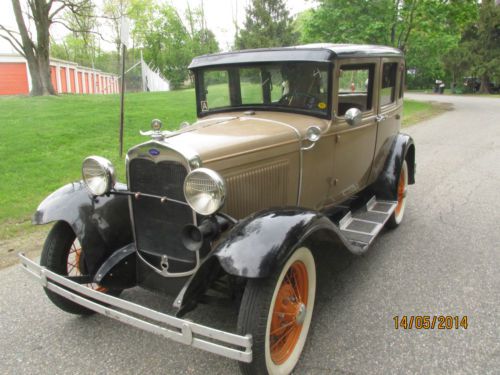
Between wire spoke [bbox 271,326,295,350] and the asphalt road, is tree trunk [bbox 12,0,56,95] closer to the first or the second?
the asphalt road

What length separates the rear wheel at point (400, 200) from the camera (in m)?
4.50

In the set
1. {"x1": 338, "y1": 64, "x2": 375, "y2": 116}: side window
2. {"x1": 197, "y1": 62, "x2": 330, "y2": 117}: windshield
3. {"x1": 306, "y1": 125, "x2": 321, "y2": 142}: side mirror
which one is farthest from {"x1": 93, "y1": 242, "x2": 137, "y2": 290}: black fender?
{"x1": 338, "y1": 64, "x2": 375, "y2": 116}: side window

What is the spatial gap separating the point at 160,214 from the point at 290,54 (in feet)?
5.48

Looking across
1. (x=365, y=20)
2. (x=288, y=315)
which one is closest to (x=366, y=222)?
(x=288, y=315)

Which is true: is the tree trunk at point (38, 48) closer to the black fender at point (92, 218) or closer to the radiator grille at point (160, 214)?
the black fender at point (92, 218)

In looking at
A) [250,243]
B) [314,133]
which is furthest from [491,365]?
[314,133]

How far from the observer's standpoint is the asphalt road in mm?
2494

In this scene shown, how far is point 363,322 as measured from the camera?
9.50 feet

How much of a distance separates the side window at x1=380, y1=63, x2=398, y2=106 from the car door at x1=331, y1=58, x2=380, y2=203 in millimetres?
243

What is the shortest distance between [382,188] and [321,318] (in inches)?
77.5

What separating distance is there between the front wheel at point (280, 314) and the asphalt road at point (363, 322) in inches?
6.3

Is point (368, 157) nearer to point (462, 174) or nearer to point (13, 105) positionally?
point (462, 174)

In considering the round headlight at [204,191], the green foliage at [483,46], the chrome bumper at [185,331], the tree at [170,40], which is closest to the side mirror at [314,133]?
the round headlight at [204,191]

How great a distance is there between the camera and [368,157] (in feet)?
13.9
